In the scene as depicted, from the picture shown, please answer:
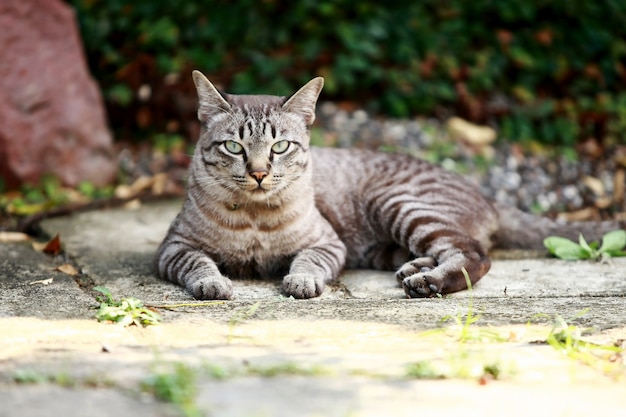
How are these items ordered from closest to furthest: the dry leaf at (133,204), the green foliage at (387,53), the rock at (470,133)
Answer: the dry leaf at (133,204), the rock at (470,133), the green foliage at (387,53)

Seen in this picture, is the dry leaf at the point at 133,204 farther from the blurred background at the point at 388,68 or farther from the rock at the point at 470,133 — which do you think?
the rock at the point at 470,133

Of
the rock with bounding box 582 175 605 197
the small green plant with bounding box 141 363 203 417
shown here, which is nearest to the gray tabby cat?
the small green plant with bounding box 141 363 203 417

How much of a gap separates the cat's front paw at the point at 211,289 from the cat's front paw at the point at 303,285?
296 millimetres

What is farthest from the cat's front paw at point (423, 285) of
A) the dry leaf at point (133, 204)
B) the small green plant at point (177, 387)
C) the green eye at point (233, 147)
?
the dry leaf at point (133, 204)

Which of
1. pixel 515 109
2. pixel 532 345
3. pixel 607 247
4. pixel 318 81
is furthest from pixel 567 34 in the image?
pixel 532 345

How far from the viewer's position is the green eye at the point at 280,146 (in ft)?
15.0

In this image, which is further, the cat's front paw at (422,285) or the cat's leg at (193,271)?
the cat's front paw at (422,285)

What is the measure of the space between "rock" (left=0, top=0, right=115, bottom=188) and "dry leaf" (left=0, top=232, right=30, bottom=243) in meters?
1.31

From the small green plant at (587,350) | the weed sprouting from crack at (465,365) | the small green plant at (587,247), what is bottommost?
the weed sprouting from crack at (465,365)

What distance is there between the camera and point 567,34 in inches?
333

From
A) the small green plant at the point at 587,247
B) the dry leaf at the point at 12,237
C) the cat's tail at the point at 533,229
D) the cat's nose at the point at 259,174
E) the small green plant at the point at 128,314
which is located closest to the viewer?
the small green plant at the point at 128,314

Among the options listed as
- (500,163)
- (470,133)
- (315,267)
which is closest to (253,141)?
(315,267)

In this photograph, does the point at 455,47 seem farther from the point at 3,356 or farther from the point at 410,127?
the point at 3,356

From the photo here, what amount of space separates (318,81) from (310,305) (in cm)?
134
